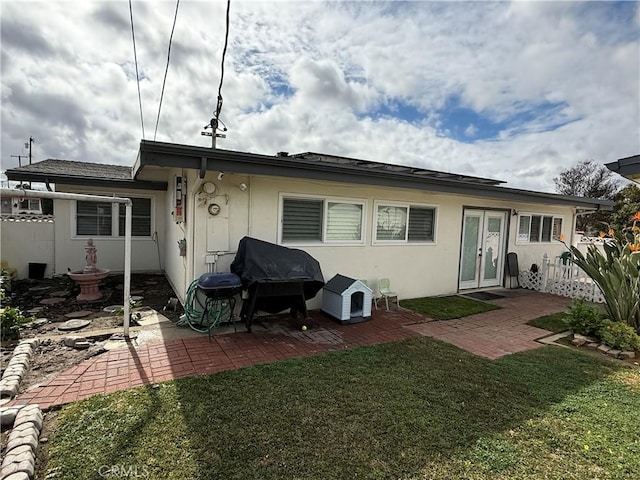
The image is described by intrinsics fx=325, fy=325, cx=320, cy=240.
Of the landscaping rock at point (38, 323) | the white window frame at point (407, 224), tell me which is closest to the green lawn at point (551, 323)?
the white window frame at point (407, 224)

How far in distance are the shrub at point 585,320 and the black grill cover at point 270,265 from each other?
4.38 meters

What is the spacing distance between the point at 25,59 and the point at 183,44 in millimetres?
3170

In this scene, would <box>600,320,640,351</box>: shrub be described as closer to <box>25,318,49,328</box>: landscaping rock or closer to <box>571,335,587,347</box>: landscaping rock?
<box>571,335,587,347</box>: landscaping rock

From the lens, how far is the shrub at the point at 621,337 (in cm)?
486

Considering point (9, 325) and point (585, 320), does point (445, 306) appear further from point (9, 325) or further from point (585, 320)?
point (9, 325)

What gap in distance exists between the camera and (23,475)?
2.03 meters

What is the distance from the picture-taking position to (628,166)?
569 centimetres

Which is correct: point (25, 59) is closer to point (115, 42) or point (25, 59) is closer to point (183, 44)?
point (115, 42)

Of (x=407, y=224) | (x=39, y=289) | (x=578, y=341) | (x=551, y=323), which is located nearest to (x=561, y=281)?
(x=551, y=323)

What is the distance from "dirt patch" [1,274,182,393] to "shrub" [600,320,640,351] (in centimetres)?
706

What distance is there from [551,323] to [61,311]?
9373 millimetres

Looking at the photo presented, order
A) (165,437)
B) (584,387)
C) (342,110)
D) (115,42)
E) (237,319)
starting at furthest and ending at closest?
(342,110), (115,42), (237,319), (584,387), (165,437)

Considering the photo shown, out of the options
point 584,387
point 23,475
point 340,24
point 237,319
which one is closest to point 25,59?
point 340,24

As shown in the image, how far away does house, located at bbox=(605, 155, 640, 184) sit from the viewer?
556cm
